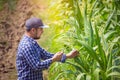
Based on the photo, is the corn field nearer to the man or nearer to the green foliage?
the man

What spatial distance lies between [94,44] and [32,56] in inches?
34.9

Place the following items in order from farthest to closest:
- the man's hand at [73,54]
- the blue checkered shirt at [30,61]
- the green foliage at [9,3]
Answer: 1. the green foliage at [9,3]
2. the man's hand at [73,54]
3. the blue checkered shirt at [30,61]

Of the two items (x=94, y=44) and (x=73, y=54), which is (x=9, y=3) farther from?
(x=73, y=54)

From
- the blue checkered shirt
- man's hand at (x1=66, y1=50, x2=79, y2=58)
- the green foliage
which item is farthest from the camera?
the green foliage

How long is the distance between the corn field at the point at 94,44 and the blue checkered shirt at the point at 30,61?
468mm

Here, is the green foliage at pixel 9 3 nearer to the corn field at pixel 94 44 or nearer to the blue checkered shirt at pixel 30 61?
the corn field at pixel 94 44

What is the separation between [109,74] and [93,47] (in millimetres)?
431

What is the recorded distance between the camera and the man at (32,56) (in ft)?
11.8

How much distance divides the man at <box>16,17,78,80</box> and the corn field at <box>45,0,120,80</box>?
13.2 inches

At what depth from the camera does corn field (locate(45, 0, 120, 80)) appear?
12.7 feet

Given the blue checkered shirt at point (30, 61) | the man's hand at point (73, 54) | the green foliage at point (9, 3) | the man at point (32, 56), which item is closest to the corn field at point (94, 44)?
the man's hand at point (73, 54)

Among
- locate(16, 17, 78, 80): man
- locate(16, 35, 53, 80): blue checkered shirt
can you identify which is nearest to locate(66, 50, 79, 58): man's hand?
locate(16, 17, 78, 80): man

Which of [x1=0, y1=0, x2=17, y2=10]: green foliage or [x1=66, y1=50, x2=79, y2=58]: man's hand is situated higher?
[x1=0, y1=0, x2=17, y2=10]: green foliage

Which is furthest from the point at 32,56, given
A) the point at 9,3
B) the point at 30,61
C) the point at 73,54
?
the point at 9,3
